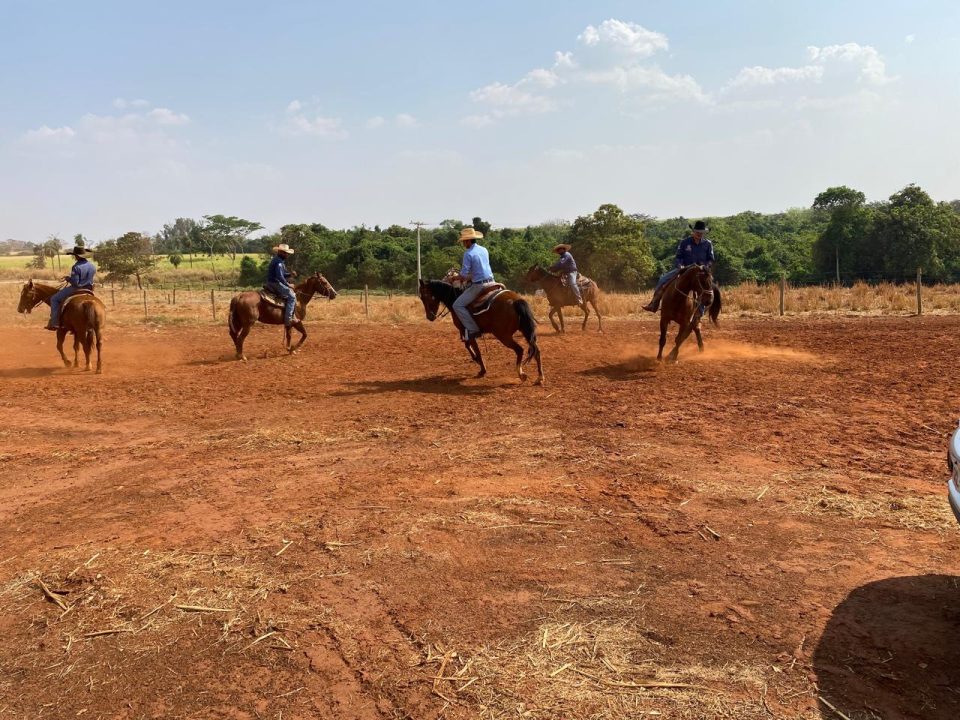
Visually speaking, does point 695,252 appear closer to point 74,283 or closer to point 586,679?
point 586,679

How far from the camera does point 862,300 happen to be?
22484 mm

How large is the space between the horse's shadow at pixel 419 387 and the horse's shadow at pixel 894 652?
6509 millimetres

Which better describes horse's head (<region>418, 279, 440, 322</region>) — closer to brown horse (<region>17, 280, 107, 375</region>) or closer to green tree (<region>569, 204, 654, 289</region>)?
brown horse (<region>17, 280, 107, 375</region>)

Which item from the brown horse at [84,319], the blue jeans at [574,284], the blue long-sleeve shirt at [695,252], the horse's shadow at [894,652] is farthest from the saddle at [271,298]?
the horse's shadow at [894,652]

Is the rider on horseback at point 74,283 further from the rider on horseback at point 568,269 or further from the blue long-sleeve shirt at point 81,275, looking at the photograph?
the rider on horseback at point 568,269

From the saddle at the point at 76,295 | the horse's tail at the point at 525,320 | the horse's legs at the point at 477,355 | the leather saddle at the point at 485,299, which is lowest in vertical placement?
the horse's legs at the point at 477,355

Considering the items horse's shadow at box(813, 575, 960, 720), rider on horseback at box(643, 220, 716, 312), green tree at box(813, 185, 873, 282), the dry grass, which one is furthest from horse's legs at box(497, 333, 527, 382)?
green tree at box(813, 185, 873, 282)

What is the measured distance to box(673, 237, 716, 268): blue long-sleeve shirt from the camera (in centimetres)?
1132

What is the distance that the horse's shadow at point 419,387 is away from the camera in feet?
32.5

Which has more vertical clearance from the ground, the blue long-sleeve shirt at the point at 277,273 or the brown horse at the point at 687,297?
the blue long-sleeve shirt at the point at 277,273

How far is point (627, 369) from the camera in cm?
1143

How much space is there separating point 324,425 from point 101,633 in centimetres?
456

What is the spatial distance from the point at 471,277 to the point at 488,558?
6.52 meters

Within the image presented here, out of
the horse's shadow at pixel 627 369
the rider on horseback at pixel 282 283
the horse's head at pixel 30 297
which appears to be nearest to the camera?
the horse's shadow at pixel 627 369
